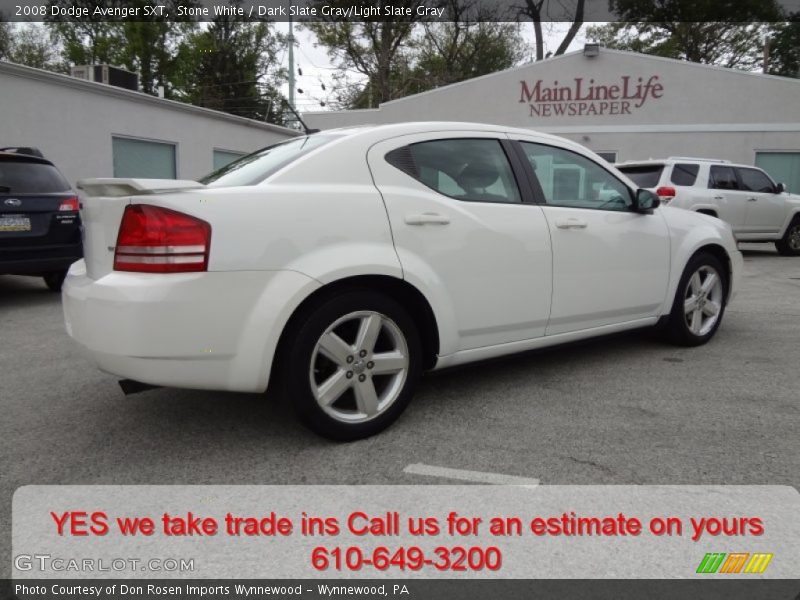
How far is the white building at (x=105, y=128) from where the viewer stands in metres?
11.2

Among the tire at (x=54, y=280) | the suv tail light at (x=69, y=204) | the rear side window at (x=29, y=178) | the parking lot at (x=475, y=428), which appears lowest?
the parking lot at (x=475, y=428)

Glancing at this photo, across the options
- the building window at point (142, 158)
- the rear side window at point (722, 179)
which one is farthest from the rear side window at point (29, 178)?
the rear side window at point (722, 179)

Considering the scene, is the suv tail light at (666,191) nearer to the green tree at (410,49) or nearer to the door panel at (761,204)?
the door panel at (761,204)

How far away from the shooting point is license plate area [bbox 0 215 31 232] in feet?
20.5

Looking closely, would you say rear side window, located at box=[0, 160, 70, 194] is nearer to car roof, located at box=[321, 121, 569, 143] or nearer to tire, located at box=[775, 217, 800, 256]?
car roof, located at box=[321, 121, 569, 143]

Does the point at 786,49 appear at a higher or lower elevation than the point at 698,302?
higher

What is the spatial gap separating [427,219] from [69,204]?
17.3 feet

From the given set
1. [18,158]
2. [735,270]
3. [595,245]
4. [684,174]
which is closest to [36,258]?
[18,158]

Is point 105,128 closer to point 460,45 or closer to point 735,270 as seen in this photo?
point 735,270

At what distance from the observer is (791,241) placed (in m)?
12.5

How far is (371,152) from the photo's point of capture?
3.09 m

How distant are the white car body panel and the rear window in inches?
285

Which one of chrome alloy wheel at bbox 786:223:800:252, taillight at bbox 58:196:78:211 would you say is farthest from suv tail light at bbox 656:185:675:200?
taillight at bbox 58:196:78:211

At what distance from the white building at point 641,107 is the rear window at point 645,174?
8.45 metres
